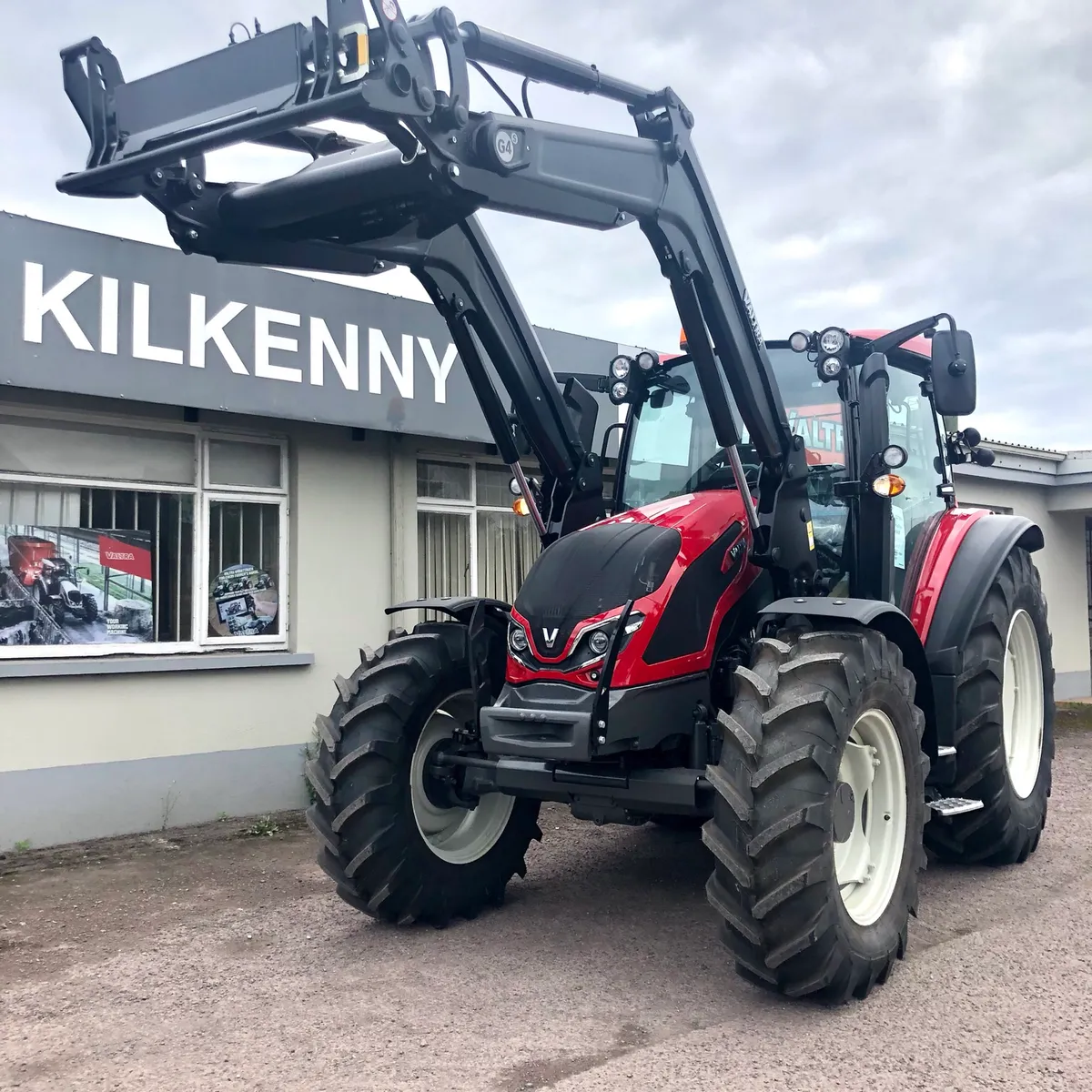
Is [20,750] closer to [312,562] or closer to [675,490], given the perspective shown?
[312,562]

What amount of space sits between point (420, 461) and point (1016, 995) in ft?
20.5

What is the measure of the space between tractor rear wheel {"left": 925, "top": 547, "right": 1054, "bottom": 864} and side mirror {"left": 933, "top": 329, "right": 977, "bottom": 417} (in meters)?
1.13

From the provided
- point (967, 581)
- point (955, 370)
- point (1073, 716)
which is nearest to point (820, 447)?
point (955, 370)

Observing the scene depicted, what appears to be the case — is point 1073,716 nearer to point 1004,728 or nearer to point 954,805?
point 1004,728

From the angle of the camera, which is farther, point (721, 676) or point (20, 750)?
point (20, 750)

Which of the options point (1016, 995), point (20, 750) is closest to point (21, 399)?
point (20, 750)

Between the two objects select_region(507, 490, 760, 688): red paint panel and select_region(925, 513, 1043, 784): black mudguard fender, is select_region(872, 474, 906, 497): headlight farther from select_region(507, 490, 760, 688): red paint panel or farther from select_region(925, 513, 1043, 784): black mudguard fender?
select_region(925, 513, 1043, 784): black mudguard fender

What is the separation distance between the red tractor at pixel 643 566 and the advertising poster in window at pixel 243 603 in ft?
9.88

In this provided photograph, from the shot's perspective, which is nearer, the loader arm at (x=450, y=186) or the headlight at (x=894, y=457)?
the loader arm at (x=450, y=186)

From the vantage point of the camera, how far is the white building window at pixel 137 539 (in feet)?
23.0

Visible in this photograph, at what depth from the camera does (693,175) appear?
4.55m

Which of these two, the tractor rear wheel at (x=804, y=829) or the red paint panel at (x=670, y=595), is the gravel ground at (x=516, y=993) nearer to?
the tractor rear wheel at (x=804, y=829)

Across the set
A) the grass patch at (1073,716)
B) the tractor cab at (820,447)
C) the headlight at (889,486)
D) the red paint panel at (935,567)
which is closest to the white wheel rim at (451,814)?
the tractor cab at (820,447)

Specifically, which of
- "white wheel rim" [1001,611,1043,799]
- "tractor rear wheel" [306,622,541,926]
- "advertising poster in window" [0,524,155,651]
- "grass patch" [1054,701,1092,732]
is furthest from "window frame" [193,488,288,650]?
"grass patch" [1054,701,1092,732]
